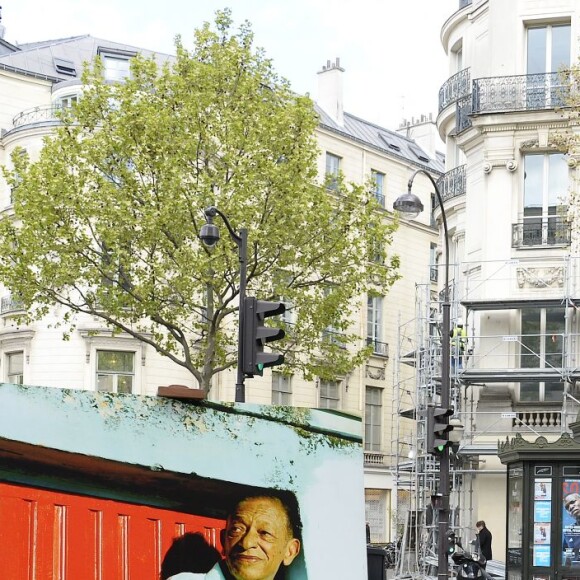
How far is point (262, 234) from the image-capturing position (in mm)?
→ 26953

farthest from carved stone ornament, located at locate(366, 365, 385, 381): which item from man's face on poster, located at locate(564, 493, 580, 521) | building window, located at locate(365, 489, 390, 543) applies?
man's face on poster, located at locate(564, 493, 580, 521)

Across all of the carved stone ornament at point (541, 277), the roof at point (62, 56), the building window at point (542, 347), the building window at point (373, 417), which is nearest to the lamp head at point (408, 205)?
the building window at point (542, 347)

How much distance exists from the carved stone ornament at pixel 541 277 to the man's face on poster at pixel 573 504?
471 inches

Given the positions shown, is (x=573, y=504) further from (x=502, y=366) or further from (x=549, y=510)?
(x=502, y=366)

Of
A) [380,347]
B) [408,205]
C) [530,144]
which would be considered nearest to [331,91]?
[380,347]

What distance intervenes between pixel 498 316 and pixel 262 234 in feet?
24.5

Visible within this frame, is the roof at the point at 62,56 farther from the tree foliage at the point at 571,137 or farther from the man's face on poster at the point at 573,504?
the man's face on poster at the point at 573,504

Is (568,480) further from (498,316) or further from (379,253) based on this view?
(498,316)

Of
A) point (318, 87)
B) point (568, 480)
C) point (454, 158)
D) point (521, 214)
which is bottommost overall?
point (568, 480)

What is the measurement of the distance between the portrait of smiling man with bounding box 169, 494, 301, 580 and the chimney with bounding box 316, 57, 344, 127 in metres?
45.0

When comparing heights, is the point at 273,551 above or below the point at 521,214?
below

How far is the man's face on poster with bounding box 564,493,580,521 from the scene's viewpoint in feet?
62.1

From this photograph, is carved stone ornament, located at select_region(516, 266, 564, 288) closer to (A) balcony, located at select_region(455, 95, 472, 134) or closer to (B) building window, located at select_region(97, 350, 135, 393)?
(A) balcony, located at select_region(455, 95, 472, 134)

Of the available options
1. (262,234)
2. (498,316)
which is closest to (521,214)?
(498,316)
